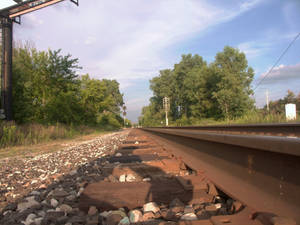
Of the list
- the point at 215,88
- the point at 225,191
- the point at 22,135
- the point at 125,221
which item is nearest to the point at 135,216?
the point at 125,221

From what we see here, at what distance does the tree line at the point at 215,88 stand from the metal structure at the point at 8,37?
22.4m

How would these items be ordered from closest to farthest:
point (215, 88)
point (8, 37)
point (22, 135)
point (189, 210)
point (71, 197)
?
point (189, 210)
point (71, 197)
point (22, 135)
point (8, 37)
point (215, 88)

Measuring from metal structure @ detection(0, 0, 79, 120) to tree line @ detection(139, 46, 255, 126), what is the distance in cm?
2238

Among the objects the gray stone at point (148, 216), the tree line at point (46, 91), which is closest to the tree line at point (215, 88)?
the tree line at point (46, 91)

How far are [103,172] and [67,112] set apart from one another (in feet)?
54.9

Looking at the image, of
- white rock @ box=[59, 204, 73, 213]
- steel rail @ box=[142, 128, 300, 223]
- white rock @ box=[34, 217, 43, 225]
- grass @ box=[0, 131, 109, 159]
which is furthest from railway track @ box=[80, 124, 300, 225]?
grass @ box=[0, 131, 109, 159]

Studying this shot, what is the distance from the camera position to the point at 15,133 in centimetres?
968

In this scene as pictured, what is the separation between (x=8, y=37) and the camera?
14.2 meters

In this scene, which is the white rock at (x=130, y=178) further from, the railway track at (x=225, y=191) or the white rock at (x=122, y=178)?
the railway track at (x=225, y=191)

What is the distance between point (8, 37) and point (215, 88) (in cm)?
3094

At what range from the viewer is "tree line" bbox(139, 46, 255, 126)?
31.8m

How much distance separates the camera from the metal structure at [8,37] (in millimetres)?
12664

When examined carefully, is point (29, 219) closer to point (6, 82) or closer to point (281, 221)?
point (281, 221)

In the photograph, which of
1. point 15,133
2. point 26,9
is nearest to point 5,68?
point 15,133
